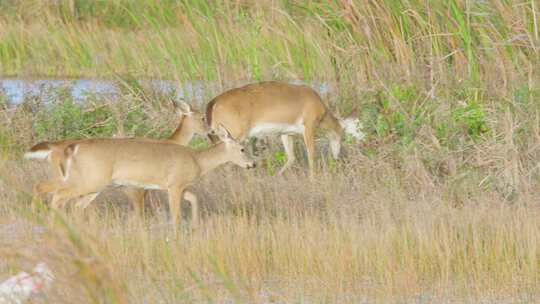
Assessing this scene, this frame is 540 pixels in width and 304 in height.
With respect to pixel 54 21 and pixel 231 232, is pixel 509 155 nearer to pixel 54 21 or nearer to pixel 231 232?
pixel 231 232

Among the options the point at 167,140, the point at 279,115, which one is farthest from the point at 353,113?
the point at 167,140

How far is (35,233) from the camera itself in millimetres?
7859

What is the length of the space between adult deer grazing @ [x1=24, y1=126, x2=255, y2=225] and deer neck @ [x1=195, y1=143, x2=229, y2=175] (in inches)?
0.5

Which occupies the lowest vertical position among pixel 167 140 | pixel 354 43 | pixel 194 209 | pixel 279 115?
pixel 279 115

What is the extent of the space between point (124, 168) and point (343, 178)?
2.33 meters

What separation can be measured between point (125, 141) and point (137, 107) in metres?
3.19

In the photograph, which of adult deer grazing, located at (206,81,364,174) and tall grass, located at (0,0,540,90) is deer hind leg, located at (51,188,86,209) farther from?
tall grass, located at (0,0,540,90)

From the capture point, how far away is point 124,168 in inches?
324

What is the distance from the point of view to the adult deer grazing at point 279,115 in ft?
34.1

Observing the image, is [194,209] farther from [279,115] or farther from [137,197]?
[279,115]

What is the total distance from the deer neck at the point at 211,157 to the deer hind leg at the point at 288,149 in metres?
1.51

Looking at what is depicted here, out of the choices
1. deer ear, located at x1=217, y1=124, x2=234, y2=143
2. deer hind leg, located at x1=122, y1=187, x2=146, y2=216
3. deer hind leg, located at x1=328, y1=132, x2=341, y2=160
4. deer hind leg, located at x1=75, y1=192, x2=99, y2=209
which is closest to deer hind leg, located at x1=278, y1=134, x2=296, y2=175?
deer hind leg, located at x1=328, y1=132, x2=341, y2=160

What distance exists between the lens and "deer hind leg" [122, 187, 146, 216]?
889 centimetres

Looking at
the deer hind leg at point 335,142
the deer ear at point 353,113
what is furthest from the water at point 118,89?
the deer hind leg at point 335,142
